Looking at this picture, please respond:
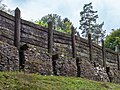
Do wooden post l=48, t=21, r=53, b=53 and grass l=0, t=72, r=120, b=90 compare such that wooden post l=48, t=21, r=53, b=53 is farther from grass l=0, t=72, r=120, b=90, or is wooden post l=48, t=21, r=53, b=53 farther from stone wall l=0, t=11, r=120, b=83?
grass l=0, t=72, r=120, b=90

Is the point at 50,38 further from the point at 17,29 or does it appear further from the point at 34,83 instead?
the point at 34,83

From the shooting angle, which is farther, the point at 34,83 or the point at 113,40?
the point at 113,40

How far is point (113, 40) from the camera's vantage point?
46.2m

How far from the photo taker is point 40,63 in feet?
45.2

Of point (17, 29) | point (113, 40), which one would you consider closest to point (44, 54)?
point (17, 29)

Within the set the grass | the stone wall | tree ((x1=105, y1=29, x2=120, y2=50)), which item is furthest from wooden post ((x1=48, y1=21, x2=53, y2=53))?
tree ((x1=105, y1=29, x2=120, y2=50))

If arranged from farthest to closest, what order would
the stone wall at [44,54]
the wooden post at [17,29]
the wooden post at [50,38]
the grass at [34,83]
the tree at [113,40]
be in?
1. the tree at [113,40]
2. the wooden post at [50,38]
3. the wooden post at [17,29]
4. the stone wall at [44,54]
5. the grass at [34,83]

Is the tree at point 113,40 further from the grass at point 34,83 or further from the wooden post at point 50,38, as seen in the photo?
the grass at point 34,83

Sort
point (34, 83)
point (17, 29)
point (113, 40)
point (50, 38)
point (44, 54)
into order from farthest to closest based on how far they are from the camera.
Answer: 1. point (113, 40)
2. point (50, 38)
3. point (44, 54)
4. point (17, 29)
5. point (34, 83)

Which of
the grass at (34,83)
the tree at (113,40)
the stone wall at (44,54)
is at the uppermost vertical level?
the tree at (113,40)

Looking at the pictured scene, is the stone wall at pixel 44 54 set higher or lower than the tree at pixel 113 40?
lower

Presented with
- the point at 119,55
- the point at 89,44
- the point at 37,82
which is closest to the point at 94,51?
the point at 89,44

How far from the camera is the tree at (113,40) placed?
44.8 meters

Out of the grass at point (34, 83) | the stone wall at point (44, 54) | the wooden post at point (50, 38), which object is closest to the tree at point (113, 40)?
the stone wall at point (44, 54)
